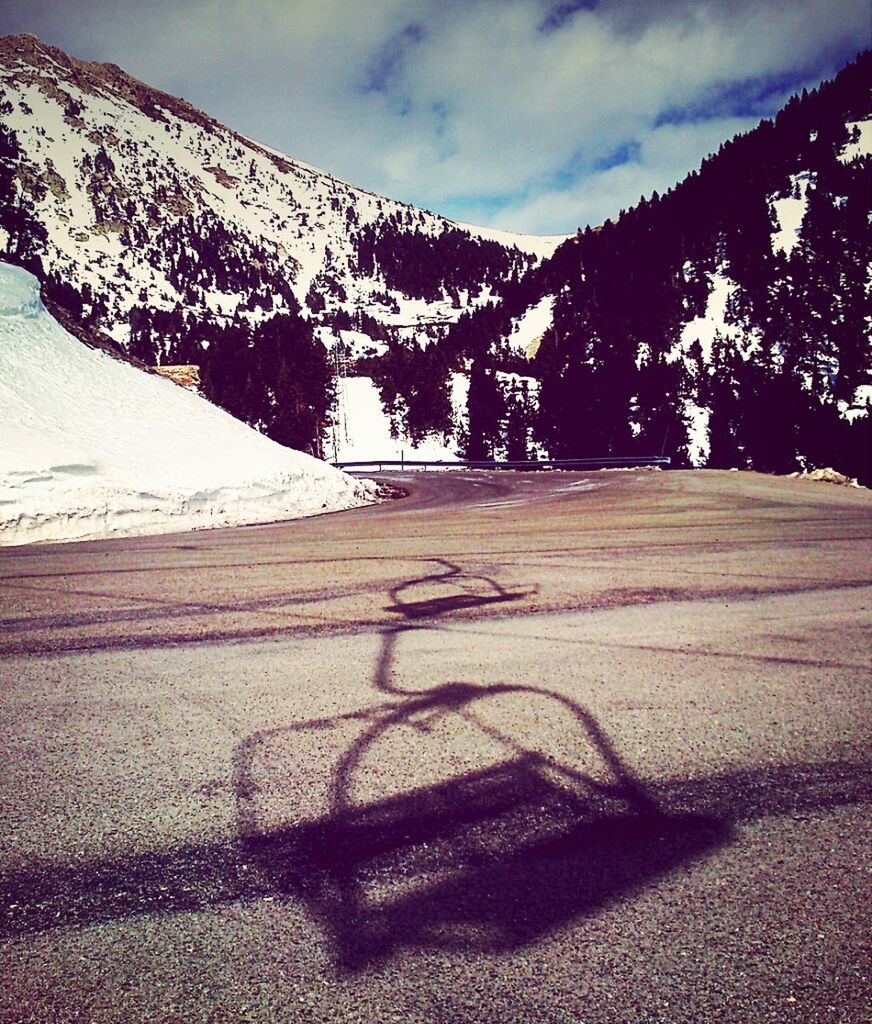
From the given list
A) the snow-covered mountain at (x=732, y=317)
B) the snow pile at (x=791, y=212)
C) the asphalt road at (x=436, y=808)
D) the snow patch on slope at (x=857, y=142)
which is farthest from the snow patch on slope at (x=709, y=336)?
the asphalt road at (x=436, y=808)

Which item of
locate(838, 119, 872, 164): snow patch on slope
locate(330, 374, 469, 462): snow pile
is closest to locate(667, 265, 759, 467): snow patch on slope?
locate(330, 374, 469, 462): snow pile

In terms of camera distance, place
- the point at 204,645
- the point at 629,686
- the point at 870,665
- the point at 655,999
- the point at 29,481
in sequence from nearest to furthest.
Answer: the point at 655,999 < the point at 629,686 < the point at 870,665 < the point at 204,645 < the point at 29,481

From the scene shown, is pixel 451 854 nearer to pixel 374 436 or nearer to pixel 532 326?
pixel 374 436

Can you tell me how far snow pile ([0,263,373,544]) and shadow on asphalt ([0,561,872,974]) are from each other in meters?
8.69

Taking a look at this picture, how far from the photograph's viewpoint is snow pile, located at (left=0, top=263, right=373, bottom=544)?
9734 mm

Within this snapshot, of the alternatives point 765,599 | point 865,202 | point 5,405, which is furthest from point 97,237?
point 765,599

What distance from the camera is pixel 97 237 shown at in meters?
181

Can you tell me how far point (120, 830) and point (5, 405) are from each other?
12.6 meters

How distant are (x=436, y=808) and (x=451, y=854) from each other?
9.7 inches

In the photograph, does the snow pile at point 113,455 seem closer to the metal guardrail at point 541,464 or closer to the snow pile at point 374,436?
the metal guardrail at point 541,464

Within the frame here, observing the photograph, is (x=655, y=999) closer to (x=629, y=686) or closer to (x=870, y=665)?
(x=629, y=686)

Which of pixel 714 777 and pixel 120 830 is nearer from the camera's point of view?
pixel 120 830

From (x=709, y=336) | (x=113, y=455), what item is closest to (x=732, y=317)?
(x=709, y=336)

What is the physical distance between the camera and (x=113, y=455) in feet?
38.0
